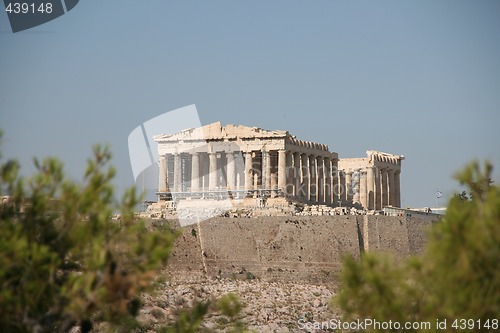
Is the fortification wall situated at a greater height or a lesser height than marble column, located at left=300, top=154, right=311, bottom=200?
lesser

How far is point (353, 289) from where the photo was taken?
→ 20703mm

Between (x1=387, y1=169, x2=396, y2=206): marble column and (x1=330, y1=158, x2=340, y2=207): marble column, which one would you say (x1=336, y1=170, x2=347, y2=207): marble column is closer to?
(x1=330, y1=158, x2=340, y2=207): marble column

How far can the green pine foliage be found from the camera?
19.8 m

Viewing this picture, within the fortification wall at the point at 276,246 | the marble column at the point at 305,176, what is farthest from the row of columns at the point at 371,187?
the fortification wall at the point at 276,246

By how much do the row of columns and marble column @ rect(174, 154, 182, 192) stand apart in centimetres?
1314

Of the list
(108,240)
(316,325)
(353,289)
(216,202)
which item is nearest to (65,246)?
(108,240)

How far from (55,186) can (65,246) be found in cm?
122

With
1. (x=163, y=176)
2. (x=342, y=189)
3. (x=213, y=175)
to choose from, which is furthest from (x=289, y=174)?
(x=342, y=189)

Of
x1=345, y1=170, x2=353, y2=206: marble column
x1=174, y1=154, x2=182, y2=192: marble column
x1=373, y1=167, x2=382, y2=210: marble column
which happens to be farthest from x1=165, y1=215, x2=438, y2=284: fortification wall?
x1=345, y1=170, x2=353, y2=206: marble column

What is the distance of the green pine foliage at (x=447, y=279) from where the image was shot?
19.8 meters

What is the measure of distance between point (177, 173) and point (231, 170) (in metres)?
3.48

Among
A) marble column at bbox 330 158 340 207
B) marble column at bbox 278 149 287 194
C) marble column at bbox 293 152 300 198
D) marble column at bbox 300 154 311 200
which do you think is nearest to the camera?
marble column at bbox 278 149 287 194

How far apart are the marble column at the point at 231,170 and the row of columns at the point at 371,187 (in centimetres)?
1142

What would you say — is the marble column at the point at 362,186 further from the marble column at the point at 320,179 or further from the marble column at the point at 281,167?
the marble column at the point at 281,167
